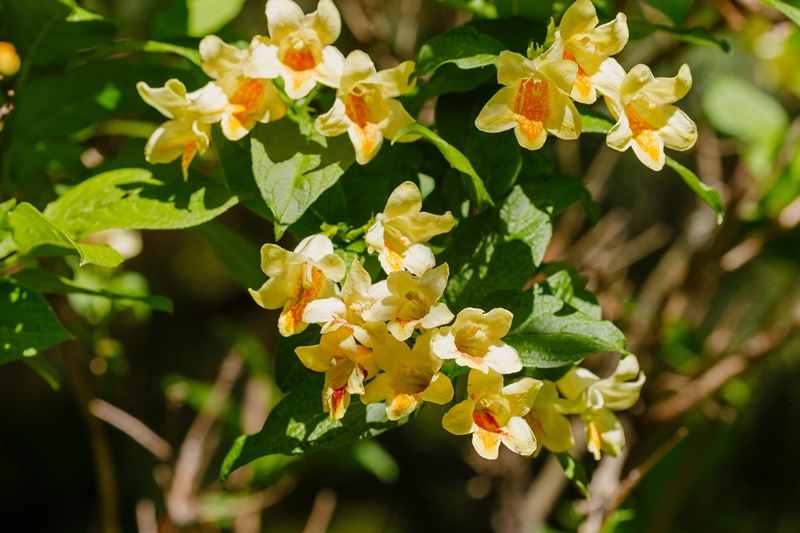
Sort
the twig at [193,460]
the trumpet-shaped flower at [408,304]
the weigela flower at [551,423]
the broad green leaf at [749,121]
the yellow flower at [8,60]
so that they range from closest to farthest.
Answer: the trumpet-shaped flower at [408,304] → the weigela flower at [551,423] → the yellow flower at [8,60] → the twig at [193,460] → the broad green leaf at [749,121]

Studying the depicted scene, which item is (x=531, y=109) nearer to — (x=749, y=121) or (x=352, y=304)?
(x=352, y=304)

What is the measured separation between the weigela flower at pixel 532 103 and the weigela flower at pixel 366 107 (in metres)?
0.07

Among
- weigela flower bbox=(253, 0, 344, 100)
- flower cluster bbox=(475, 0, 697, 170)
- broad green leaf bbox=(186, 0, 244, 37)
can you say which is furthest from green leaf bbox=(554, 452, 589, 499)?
broad green leaf bbox=(186, 0, 244, 37)

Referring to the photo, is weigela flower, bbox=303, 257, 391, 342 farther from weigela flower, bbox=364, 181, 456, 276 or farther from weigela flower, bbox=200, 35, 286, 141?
weigela flower, bbox=200, 35, 286, 141

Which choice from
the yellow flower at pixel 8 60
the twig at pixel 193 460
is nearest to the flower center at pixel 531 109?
the yellow flower at pixel 8 60

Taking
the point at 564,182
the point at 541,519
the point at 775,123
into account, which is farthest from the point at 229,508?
the point at 775,123

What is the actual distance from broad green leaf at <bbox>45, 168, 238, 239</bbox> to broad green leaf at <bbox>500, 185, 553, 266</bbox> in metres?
0.21

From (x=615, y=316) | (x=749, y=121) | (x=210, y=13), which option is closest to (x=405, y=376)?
(x=210, y=13)

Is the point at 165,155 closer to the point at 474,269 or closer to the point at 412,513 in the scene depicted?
the point at 474,269

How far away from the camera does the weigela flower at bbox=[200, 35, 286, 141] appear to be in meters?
0.49

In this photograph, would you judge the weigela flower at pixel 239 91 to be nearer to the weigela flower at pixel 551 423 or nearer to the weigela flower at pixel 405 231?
the weigela flower at pixel 405 231

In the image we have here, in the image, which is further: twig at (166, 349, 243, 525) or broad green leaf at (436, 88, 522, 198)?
twig at (166, 349, 243, 525)

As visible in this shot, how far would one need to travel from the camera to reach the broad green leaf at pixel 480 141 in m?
0.52

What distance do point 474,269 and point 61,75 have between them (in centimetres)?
49
